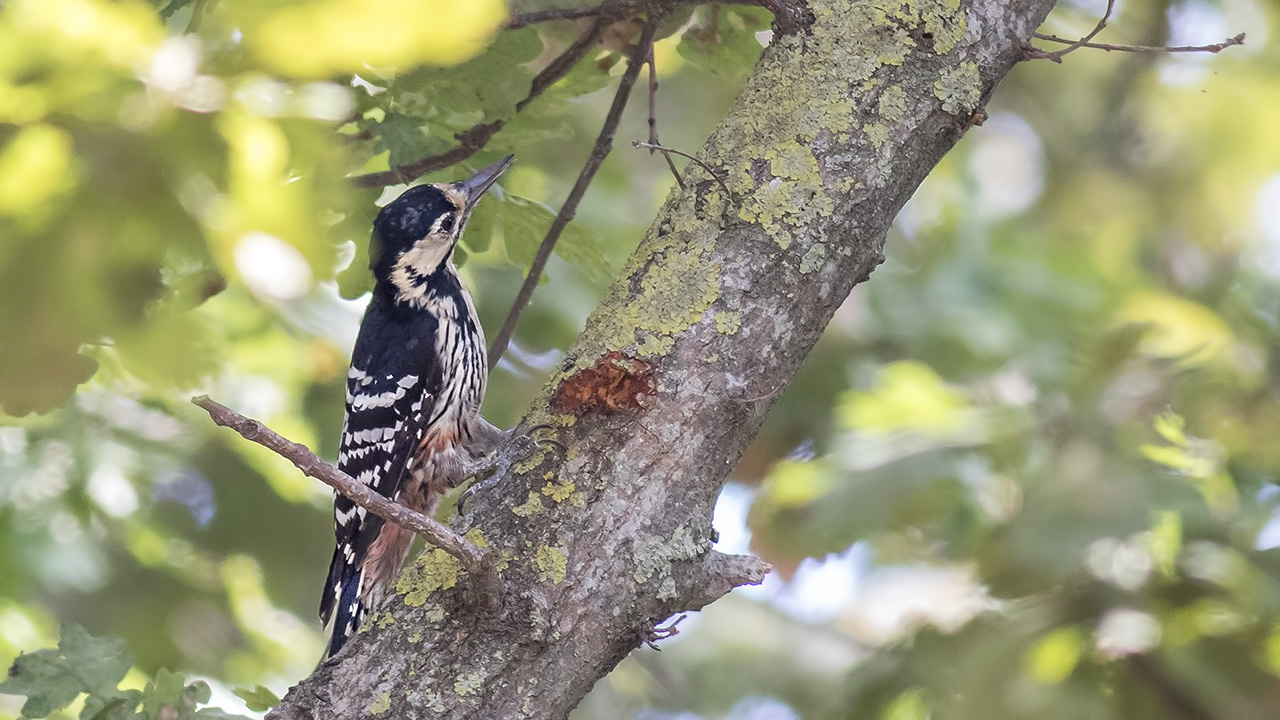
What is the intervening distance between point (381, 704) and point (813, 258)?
940mm

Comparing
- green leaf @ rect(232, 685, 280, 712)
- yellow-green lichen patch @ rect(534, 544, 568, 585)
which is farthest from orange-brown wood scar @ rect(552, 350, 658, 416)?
green leaf @ rect(232, 685, 280, 712)

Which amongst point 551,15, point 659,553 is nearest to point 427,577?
point 659,553

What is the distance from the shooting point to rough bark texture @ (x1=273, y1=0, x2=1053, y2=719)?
163 centimetres

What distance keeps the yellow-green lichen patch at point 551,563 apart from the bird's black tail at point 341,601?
1.29m

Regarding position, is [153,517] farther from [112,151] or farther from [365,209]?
[112,151]

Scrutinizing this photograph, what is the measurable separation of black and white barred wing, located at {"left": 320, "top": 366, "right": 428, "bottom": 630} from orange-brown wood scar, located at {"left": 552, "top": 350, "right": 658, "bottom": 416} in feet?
3.85

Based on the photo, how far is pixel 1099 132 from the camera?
16.1 ft

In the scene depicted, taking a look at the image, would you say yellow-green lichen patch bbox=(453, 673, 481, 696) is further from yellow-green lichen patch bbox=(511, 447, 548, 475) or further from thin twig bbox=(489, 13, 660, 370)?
thin twig bbox=(489, 13, 660, 370)

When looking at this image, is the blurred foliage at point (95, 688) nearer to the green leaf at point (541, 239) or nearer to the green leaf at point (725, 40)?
the green leaf at point (541, 239)

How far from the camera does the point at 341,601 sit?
9.16ft

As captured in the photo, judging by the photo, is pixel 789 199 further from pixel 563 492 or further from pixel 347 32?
pixel 347 32

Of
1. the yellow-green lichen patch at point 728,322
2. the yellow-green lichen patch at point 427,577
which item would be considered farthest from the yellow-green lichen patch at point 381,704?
the yellow-green lichen patch at point 728,322

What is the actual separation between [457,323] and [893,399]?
1546 millimetres

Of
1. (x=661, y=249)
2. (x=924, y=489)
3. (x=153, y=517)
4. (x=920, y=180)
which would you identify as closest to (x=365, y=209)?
(x=661, y=249)
